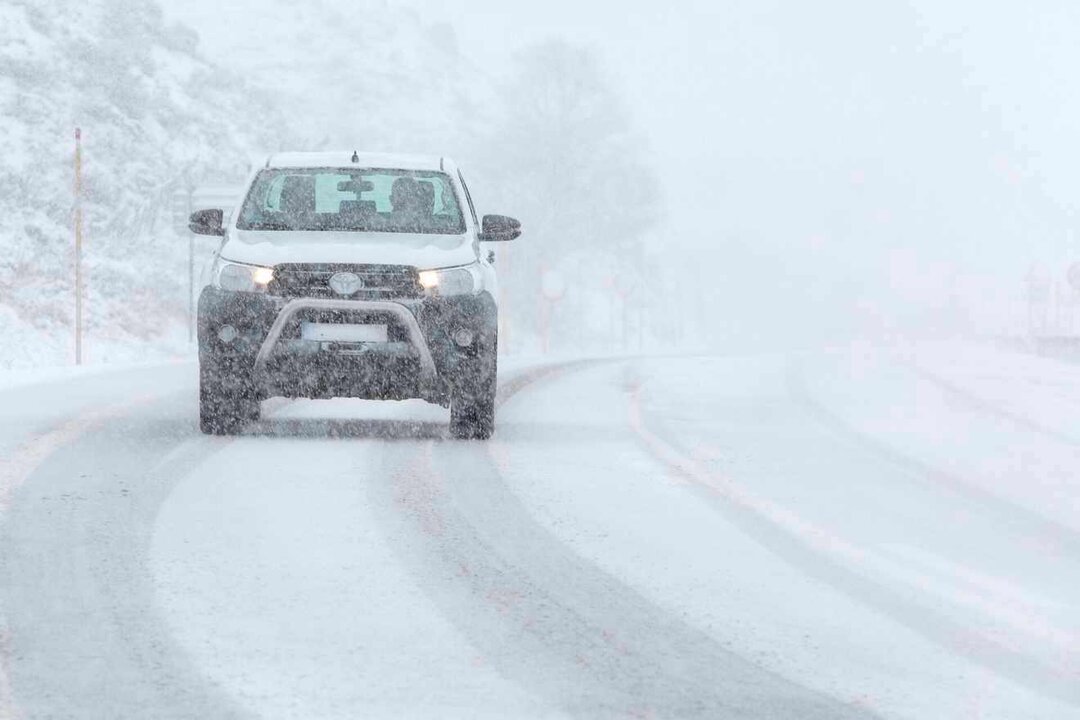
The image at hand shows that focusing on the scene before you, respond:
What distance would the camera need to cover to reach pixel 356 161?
42.1 ft

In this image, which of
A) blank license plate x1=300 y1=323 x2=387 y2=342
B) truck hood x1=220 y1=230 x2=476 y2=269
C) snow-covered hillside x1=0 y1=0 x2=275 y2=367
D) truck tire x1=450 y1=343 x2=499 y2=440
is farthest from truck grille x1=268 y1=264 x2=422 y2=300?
snow-covered hillside x1=0 y1=0 x2=275 y2=367

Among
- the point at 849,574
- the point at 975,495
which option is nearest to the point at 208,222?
the point at 975,495

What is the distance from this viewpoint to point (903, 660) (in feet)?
17.3

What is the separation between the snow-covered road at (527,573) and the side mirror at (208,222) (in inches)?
55.9

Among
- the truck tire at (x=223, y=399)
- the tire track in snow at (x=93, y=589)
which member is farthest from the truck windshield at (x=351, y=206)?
the tire track in snow at (x=93, y=589)

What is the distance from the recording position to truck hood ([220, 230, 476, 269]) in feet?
37.2

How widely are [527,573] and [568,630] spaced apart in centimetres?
105

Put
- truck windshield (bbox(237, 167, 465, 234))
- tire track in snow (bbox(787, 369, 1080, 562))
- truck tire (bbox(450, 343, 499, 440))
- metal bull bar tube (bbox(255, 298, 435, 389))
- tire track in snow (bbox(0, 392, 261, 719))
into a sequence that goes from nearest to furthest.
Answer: tire track in snow (bbox(0, 392, 261, 719)) → tire track in snow (bbox(787, 369, 1080, 562)) → metal bull bar tube (bbox(255, 298, 435, 389)) → truck tire (bbox(450, 343, 499, 440)) → truck windshield (bbox(237, 167, 465, 234))

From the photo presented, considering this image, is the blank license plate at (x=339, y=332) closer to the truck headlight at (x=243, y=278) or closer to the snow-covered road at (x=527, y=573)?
the truck headlight at (x=243, y=278)

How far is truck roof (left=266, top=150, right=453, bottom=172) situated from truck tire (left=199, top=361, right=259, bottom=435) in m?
1.89

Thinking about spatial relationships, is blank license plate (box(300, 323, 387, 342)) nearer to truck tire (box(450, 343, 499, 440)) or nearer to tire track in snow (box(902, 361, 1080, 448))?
truck tire (box(450, 343, 499, 440))

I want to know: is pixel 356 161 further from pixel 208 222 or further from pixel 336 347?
pixel 336 347

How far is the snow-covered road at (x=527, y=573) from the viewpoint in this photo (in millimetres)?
4824

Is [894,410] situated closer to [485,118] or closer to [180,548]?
[180,548]
